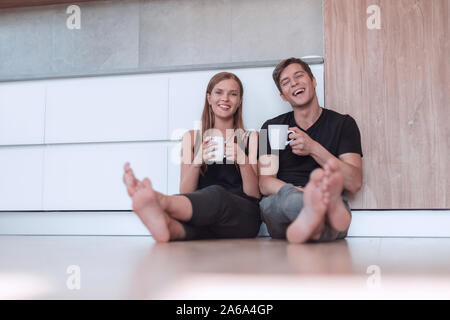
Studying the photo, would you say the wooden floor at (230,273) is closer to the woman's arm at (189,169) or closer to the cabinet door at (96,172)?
the woman's arm at (189,169)

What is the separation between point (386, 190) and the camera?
69.6 inches

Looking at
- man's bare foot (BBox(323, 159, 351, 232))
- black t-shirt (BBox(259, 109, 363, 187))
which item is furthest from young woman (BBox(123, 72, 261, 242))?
man's bare foot (BBox(323, 159, 351, 232))

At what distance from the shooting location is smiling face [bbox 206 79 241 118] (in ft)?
5.81

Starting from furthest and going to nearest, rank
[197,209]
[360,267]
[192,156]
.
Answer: [192,156]
[197,209]
[360,267]

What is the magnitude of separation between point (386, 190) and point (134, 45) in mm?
1835

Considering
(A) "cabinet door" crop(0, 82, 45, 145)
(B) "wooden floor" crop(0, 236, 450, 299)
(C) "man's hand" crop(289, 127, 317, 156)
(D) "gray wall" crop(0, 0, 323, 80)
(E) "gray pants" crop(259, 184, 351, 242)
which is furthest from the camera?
(D) "gray wall" crop(0, 0, 323, 80)

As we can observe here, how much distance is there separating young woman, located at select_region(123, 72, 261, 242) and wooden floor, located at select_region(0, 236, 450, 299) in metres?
0.12

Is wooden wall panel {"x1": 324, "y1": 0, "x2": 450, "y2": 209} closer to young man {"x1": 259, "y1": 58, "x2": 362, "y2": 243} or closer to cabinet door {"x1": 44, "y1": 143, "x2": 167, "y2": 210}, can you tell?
young man {"x1": 259, "y1": 58, "x2": 362, "y2": 243}

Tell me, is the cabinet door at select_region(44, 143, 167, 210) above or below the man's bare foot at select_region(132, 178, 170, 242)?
above

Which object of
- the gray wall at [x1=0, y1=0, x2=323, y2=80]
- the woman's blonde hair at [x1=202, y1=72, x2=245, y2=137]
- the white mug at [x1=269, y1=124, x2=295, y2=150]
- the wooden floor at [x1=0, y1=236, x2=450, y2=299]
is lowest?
the wooden floor at [x1=0, y1=236, x2=450, y2=299]

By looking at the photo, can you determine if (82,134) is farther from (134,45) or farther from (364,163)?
(364,163)

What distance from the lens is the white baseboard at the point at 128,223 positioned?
1.75 meters

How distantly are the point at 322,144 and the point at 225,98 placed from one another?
0.43 m
